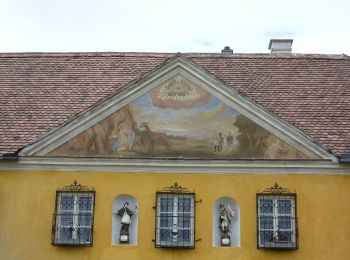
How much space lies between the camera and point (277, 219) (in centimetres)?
1725

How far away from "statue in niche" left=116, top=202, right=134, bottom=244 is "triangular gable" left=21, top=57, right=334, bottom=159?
1.43 m

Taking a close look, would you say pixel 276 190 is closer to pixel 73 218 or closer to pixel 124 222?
pixel 124 222

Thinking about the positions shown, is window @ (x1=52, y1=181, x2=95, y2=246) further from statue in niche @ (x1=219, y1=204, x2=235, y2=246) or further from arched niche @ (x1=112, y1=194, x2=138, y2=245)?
statue in niche @ (x1=219, y1=204, x2=235, y2=246)

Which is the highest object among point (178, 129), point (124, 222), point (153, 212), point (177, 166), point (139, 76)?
point (139, 76)

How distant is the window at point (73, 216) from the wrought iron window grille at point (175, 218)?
5.72ft

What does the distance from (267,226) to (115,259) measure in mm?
3944

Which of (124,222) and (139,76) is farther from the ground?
(139,76)

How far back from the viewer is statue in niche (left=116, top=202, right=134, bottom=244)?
678 inches

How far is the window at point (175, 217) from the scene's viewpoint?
56.3 ft

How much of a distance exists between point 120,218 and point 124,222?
0.25m

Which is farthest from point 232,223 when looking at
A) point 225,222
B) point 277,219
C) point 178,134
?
point 178,134
